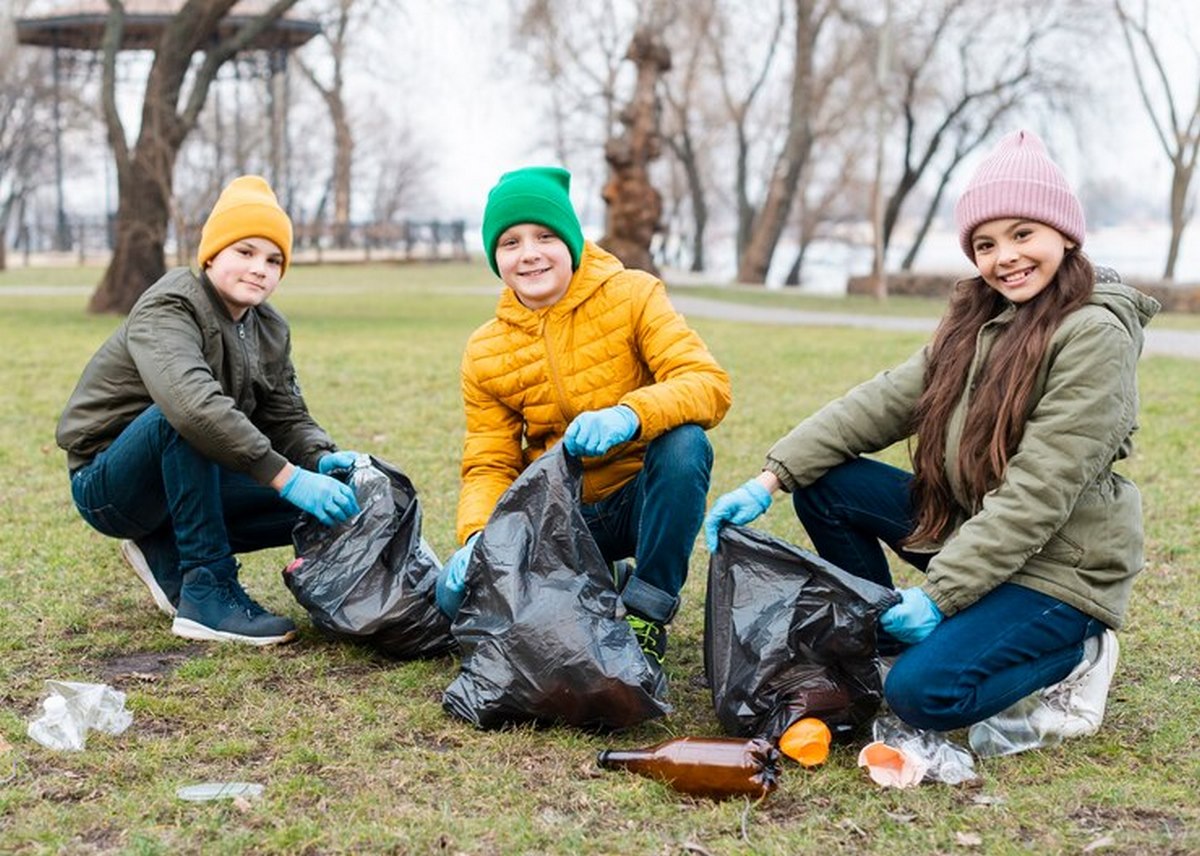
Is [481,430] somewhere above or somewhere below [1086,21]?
below

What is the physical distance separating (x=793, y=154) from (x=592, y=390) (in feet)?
77.5

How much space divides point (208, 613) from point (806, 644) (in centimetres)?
169

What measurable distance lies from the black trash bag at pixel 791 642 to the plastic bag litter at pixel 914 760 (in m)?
0.13

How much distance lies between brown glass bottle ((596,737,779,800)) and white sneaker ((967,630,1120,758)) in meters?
0.55

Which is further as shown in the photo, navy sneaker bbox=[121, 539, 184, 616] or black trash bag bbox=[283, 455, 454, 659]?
navy sneaker bbox=[121, 539, 184, 616]

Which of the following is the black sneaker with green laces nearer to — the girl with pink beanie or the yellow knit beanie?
the girl with pink beanie

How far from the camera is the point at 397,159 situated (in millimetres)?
58969

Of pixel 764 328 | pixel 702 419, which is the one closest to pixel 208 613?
pixel 702 419

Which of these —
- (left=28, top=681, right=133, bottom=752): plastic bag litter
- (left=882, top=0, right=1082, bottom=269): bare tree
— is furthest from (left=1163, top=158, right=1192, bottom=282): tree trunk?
(left=28, top=681, right=133, bottom=752): plastic bag litter

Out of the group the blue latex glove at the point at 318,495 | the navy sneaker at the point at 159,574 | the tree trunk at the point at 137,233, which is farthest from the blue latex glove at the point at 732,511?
the tree trunk at the point at 137,233

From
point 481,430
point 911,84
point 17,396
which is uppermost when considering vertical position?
point 911,84

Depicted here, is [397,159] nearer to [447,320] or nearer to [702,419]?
[447,320]

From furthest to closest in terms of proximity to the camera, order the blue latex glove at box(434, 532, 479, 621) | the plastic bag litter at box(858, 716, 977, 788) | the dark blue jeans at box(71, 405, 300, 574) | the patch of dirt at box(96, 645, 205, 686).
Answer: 1. the dark blue jeans at box(71, 405, 300, 574)
2. the patch of dirt at box(96, 645, 205, 686)
3. the blue latex glove at box(434, 532, 479, 621)
4. the plastic bag litter at box(858, 716, 977, 788)

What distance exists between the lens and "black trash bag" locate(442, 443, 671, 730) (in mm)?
3016
